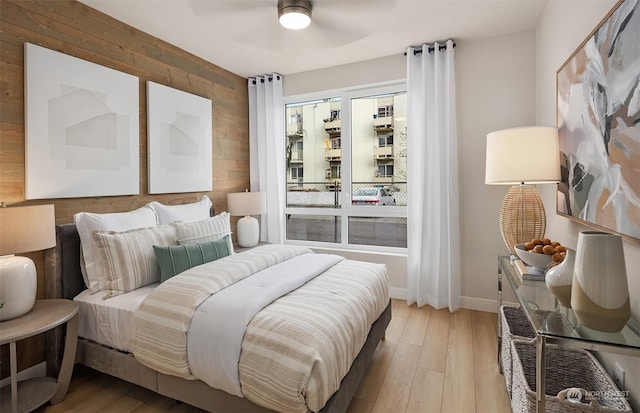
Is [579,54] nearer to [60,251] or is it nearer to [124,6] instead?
[124,6]

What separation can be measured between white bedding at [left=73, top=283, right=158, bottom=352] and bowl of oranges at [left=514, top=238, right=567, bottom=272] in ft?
7.45

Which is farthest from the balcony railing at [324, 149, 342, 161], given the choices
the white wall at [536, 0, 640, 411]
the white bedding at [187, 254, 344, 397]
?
the white bedding at [187, 254, 344, 397]

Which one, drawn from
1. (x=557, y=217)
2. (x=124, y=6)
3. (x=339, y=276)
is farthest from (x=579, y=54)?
(x=124, y=6)

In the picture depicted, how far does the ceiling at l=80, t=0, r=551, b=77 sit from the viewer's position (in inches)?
99.8

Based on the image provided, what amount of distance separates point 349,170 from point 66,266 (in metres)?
2.84

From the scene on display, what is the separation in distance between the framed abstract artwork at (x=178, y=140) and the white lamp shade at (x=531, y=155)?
2819mm

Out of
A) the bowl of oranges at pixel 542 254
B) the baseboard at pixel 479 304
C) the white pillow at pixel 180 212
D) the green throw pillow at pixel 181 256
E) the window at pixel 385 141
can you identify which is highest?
the window at pixel 385 141

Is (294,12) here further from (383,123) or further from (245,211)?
(245,211)

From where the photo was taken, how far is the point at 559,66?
2.23 metres

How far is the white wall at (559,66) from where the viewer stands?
4.32ft

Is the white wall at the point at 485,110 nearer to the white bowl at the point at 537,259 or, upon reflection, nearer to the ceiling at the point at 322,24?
the ceiling at the point at 322,24

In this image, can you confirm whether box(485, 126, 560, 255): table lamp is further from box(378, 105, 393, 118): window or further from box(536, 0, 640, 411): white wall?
box(378, 105, 393, 118): window

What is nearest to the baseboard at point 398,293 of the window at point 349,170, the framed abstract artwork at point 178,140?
the window at point 349,170

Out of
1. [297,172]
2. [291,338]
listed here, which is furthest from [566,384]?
[297,172]
